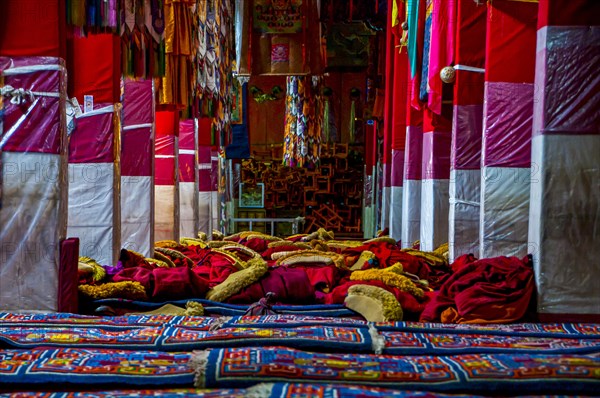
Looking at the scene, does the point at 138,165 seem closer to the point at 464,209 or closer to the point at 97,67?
the point at 97,67

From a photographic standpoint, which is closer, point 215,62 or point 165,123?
point 165,123

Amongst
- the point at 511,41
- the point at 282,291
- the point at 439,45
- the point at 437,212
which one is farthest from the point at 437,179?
the point at 282,291

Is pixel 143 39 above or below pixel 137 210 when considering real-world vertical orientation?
above

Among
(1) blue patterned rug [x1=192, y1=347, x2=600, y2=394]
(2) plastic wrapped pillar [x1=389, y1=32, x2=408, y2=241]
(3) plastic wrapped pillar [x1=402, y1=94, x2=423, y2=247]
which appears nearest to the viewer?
(1) blue patterned rug [x1=192, y1=347, x2=600, y2=394]

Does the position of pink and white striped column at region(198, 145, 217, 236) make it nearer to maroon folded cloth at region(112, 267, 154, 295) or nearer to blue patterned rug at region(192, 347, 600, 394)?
maroon folded cloth at region(112, 267, 154, 295)

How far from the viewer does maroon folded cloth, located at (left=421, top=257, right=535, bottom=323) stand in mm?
4156

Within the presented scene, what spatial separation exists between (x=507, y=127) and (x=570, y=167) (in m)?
1.36

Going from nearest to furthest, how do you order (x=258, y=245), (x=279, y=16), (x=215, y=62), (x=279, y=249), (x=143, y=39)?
(x=143, y=39) < (x=279, y=249) < (x=258, y=245) < (x=279, y=16) < (x=215, y=62)

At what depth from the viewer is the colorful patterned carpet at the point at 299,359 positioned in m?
2.52

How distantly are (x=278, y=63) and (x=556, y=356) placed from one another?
8.77 m

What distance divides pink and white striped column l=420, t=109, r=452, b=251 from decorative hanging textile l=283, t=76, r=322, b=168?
369 inches

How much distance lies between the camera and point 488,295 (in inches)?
167

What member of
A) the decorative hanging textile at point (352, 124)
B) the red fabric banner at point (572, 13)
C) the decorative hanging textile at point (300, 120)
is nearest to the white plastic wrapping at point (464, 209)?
the red fabric banner at point (572, 13)

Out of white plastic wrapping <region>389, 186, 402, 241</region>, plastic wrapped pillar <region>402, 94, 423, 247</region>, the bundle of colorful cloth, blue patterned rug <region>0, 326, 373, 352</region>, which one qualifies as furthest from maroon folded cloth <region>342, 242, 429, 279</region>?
white plastic wrapping <region>389, 186, 402, 241</region>
